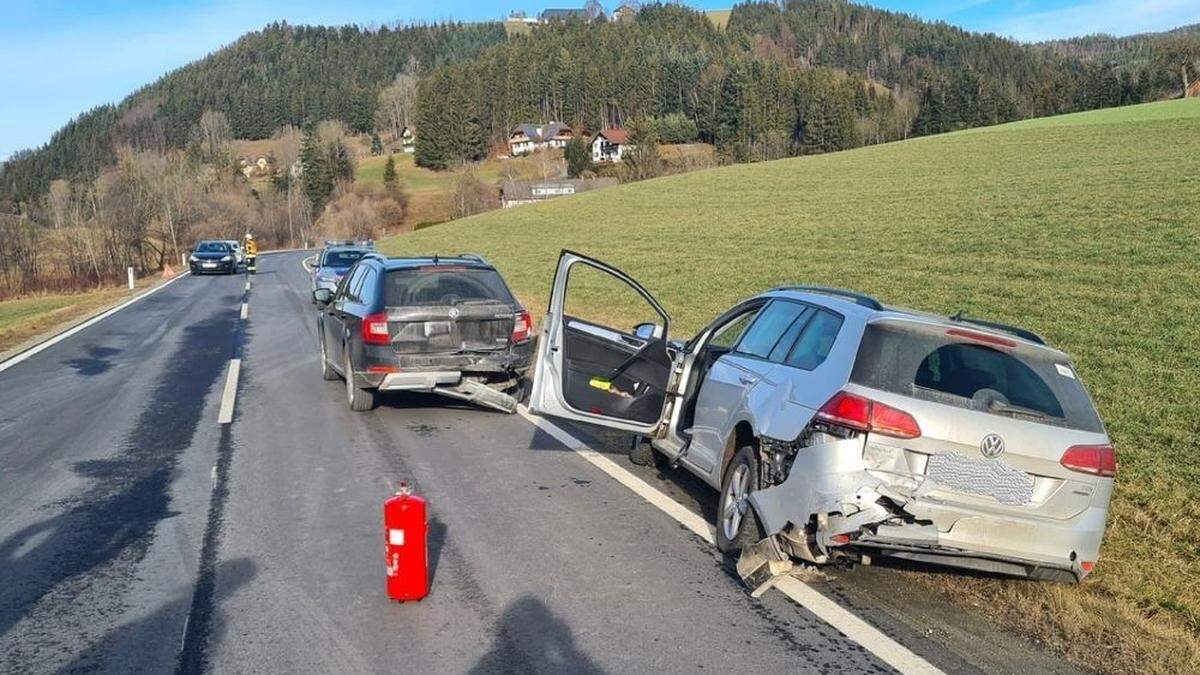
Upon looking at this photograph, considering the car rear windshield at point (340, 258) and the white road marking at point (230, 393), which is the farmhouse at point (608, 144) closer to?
the car rear windshield at point (340, 258)

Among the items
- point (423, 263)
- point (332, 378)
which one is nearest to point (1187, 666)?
point (423, 263)

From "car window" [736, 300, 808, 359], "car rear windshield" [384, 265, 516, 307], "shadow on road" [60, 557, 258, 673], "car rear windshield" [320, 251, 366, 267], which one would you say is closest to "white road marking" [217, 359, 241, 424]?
"car rear windshield" [384, 265, 516, 307]

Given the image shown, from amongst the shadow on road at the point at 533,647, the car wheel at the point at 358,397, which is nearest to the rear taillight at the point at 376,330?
the car wheel at the point at 358,397

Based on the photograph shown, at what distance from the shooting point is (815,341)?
575 cm

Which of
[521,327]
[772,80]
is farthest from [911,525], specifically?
[772,80]

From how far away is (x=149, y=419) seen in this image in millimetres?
10266

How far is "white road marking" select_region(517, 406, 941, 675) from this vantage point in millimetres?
4500

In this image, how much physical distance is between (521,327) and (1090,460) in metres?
6.44

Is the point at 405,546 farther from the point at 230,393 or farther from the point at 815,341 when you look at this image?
the point at 230,393

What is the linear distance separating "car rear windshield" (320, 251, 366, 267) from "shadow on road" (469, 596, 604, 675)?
67.1 feet

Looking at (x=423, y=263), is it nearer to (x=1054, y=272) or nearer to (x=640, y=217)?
(x=1054, y=272)

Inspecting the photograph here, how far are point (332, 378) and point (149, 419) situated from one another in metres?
2.77

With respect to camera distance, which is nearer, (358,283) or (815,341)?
(815,341)

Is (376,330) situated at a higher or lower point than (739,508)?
higher
